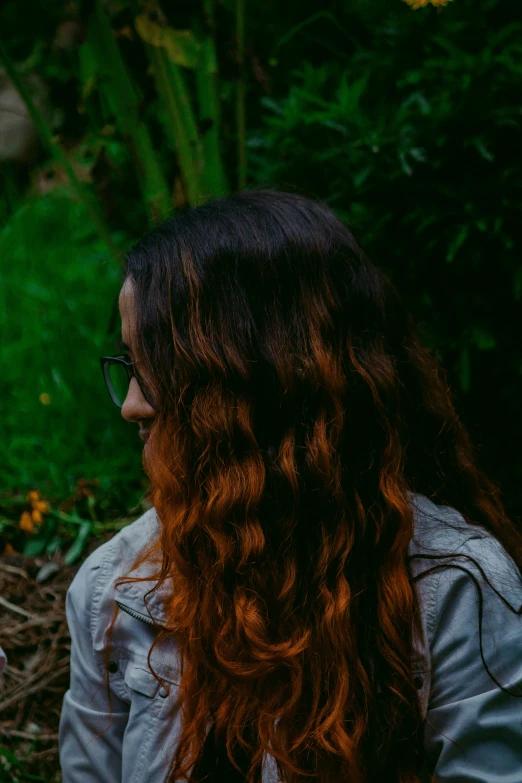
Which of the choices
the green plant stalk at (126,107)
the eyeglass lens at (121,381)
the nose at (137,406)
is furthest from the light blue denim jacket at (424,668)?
the green plant stalk at (126,107)

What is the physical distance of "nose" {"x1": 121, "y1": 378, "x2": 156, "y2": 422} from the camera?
4.50 ft

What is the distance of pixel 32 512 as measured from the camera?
2.36 m

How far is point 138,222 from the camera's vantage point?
283cm

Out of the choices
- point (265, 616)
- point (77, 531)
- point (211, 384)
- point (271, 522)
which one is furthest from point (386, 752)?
point (77, 531)

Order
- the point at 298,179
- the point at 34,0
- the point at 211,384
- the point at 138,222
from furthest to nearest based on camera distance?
1. the point at 138,222
2. the point at 34,0
3. the point at 298,179
4. the point at 211,384

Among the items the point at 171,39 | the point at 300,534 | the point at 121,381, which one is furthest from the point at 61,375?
the point at 300,534

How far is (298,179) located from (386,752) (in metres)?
1.61

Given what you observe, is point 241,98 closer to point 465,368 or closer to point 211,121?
point 211,121

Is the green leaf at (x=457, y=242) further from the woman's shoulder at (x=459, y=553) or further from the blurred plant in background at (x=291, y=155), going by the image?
the woman's shoulder at (x=459, y=553)

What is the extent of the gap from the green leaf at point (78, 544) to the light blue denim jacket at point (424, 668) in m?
0.71

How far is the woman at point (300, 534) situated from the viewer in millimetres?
1271

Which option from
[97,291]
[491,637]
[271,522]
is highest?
[97,291]

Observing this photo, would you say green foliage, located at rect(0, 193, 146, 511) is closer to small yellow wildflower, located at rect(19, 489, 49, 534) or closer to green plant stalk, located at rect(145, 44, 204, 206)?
small yellow wildflower, located at rect(19, 489, 49, 534)

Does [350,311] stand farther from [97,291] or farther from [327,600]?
[97,291]
